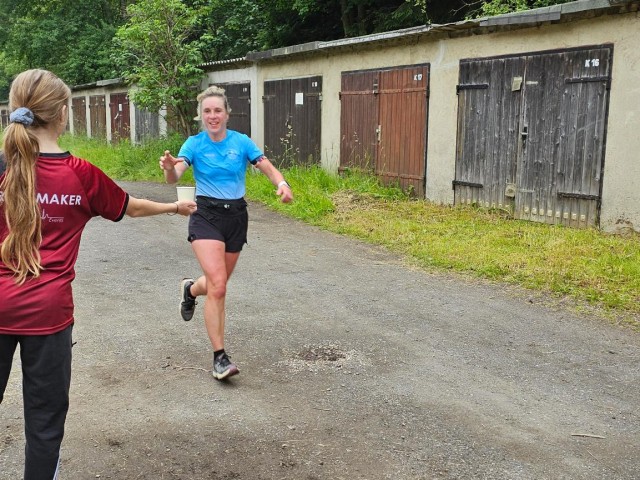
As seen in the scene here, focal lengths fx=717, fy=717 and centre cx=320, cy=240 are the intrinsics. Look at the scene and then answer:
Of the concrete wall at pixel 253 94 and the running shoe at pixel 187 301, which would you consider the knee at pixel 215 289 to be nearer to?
the running shoe at pixel 187 301

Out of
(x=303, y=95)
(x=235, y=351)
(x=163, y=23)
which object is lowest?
(x=235, y=351)

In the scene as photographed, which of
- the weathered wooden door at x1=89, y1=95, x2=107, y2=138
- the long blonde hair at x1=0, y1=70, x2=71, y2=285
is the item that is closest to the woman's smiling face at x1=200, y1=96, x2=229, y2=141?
the long blonde hair at x1=0, y1=70, x2=71, y2=285

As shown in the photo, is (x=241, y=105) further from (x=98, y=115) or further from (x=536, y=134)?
(x=98, y=115)

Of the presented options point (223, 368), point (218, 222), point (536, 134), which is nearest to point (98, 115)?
point (536, 134)

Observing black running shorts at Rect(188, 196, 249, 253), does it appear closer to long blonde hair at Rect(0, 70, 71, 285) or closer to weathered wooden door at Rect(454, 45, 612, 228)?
long blonde hair at Rect(0, 70, 71, 285)

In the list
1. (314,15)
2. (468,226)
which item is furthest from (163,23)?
(468,226)

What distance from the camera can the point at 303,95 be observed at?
50.2 feet

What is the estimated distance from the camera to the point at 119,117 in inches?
997

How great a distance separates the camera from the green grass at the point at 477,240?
6.73 m

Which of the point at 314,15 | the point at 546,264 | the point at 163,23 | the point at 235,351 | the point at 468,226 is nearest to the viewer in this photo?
the point at 235,351

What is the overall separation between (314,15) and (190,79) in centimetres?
758

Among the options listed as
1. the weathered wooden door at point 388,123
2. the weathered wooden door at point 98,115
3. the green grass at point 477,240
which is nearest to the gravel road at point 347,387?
the green grass at point 477,240

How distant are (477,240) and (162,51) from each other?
41.3 ft

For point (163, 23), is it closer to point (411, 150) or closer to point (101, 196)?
point (411, 150)
